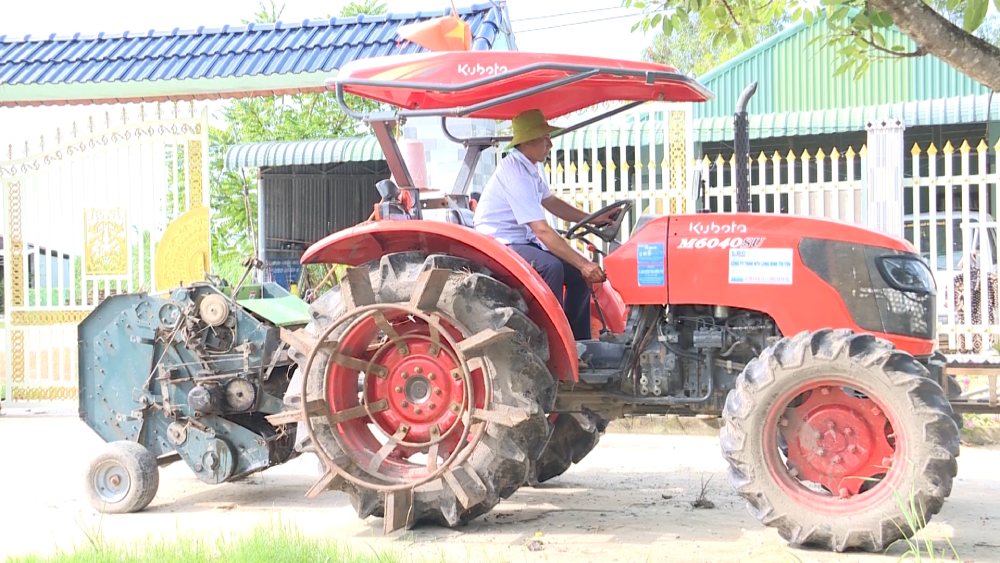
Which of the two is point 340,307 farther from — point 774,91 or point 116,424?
point 774,91

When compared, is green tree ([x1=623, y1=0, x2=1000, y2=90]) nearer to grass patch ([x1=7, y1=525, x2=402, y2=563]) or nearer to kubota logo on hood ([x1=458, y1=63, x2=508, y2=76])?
kubota logo on hood ([x1=458, y1=63, x2=508, y2=76])

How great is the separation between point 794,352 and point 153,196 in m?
7.03

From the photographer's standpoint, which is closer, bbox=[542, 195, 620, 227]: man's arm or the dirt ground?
the dirt ground

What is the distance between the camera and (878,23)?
4.45 meters

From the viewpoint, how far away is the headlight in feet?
14.6

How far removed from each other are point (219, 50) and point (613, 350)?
595cm

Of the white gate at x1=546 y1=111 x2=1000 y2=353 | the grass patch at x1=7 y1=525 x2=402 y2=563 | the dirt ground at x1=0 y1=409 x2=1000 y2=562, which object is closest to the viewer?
the grass patch at x1=7 y1=525 x2=402 y2=563

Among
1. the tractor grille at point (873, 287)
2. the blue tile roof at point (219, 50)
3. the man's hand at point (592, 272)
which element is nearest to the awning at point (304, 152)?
the blue tile roof at point (219, 50)

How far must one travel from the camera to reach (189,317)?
18.4ft

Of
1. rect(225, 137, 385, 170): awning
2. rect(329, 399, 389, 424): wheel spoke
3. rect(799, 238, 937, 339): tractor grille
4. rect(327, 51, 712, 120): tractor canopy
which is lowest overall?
rect(329, 399, 389, 424): wheel spoke

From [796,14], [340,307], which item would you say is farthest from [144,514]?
[796,14]

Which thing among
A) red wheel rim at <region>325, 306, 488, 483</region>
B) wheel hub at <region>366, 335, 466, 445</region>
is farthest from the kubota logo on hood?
wheel hub at <region>366, 335, 466, 445</region>

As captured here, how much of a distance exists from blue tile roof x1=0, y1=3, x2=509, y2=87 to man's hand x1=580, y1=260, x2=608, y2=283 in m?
3.99

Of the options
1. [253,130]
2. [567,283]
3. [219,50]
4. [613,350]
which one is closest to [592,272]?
[567,283]
